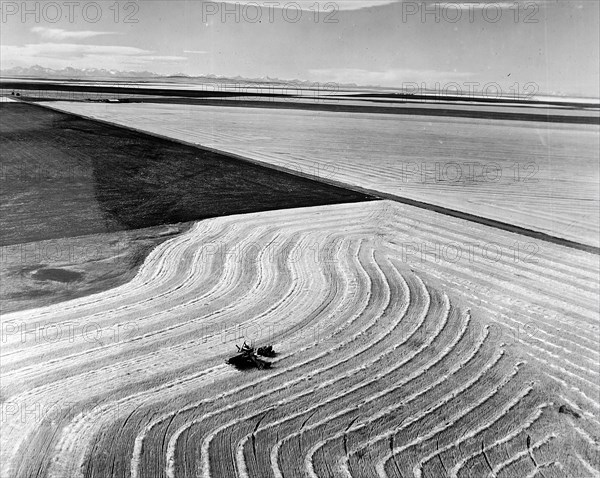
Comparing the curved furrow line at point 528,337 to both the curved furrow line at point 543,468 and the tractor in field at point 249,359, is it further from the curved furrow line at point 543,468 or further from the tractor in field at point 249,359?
the tractor in field at point 249,359

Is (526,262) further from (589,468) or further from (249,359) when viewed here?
(249,359)

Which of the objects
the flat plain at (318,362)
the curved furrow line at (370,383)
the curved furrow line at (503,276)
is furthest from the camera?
the curved furrow line at (503,276)

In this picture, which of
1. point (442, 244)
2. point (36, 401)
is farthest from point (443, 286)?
point (36, 401)

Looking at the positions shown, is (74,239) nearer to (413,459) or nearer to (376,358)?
(376,358)

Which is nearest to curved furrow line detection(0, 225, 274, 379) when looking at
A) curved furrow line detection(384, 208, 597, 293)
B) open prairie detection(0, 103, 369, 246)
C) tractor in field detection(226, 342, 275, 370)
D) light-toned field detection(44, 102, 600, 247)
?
tractor in field detection(226, 342, 275, 370)

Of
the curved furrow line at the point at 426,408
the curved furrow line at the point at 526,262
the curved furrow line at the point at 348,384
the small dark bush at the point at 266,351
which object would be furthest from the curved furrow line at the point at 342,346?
the curved furrow line at the point at 526,262

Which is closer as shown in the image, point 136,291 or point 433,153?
point 136,291

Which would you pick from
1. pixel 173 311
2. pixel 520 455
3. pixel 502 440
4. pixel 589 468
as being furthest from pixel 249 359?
pixel 589 468
